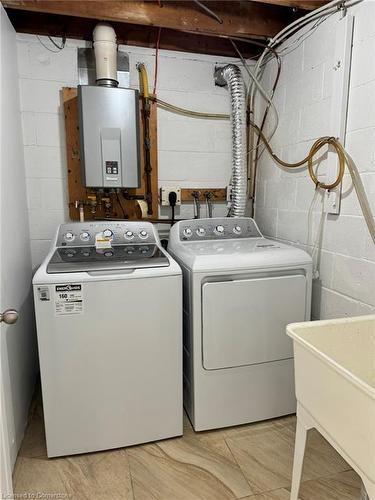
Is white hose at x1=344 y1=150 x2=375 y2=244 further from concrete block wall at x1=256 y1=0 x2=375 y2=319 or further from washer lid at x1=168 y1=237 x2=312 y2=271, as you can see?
washer lid at x1=168 y1=237 x2=312 y2=271


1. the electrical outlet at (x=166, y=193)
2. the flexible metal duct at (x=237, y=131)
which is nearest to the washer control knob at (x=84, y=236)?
the electrical outlet at (x=166, y=193)

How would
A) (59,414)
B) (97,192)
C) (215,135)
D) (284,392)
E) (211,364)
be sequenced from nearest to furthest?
(59,414), (211,364), (284,392), (97,192), (215,135)

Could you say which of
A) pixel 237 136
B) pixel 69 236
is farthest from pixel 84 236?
pixel 237 136

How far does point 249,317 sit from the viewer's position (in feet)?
5.39

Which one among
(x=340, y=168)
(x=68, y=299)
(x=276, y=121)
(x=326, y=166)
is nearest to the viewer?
(x=68, y=299)

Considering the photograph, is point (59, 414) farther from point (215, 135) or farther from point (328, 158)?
point (215, 135)

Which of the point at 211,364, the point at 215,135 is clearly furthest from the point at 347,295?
the point at 215,135

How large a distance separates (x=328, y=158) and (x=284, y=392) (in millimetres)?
1281

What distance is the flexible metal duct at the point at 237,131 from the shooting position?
2170mm

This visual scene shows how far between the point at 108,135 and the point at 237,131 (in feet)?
2.88

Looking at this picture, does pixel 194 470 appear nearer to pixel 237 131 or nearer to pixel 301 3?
pixel 237 131

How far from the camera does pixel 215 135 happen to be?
93.7 inches

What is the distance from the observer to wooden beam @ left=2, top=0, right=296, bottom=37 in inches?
67.1

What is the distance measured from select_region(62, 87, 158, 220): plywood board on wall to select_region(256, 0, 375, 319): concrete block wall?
816mm
